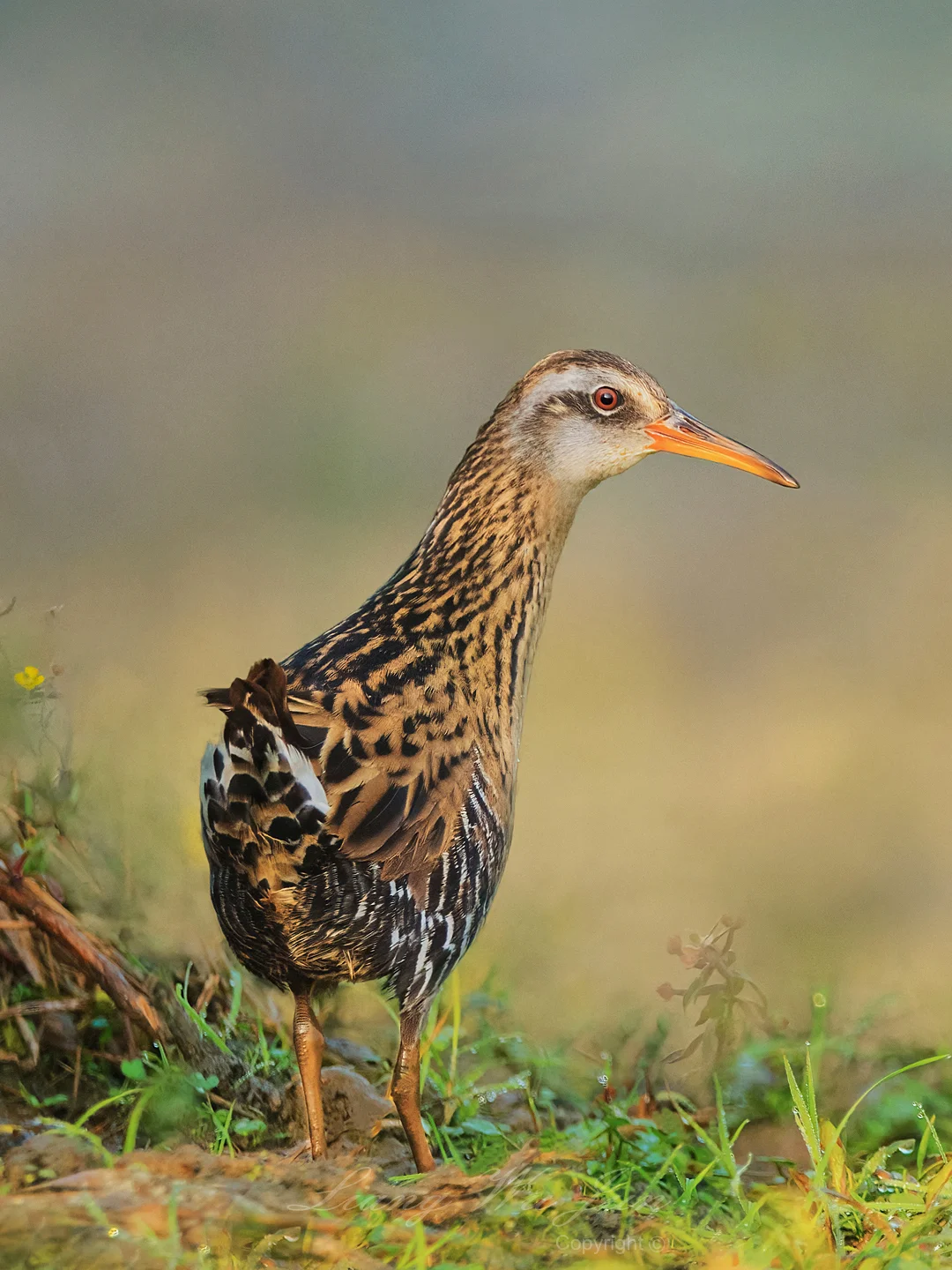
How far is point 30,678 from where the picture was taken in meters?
3.89

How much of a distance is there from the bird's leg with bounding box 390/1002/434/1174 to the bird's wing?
379 mm

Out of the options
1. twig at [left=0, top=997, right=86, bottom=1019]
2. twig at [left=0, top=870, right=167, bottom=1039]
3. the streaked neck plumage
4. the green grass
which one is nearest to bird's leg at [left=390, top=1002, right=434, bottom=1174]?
the green grass

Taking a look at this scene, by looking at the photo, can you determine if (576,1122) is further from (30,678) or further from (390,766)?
(30,678)

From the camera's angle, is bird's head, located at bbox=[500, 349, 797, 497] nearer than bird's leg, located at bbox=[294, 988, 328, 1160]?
No

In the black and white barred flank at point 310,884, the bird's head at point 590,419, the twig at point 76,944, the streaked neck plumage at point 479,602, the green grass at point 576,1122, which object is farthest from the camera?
the bird's head at point 590,419

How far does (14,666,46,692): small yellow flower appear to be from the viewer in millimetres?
3871

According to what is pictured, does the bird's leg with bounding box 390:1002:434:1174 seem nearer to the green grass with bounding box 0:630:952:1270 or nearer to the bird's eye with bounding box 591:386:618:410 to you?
the green grass with bounding box 0:630:952:1270

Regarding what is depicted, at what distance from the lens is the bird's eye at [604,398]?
12.7 ft

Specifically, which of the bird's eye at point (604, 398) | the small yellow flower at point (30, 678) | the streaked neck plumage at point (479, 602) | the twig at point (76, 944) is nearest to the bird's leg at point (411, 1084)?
the streaked neck plumage at point (479, 602)

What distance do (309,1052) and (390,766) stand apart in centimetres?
71

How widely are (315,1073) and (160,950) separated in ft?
2.50

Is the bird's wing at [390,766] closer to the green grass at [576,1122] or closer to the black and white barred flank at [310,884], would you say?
the black and white barred flank at [310,884]

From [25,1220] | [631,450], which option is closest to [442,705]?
[631,450]

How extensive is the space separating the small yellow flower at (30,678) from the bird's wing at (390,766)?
0.96m
